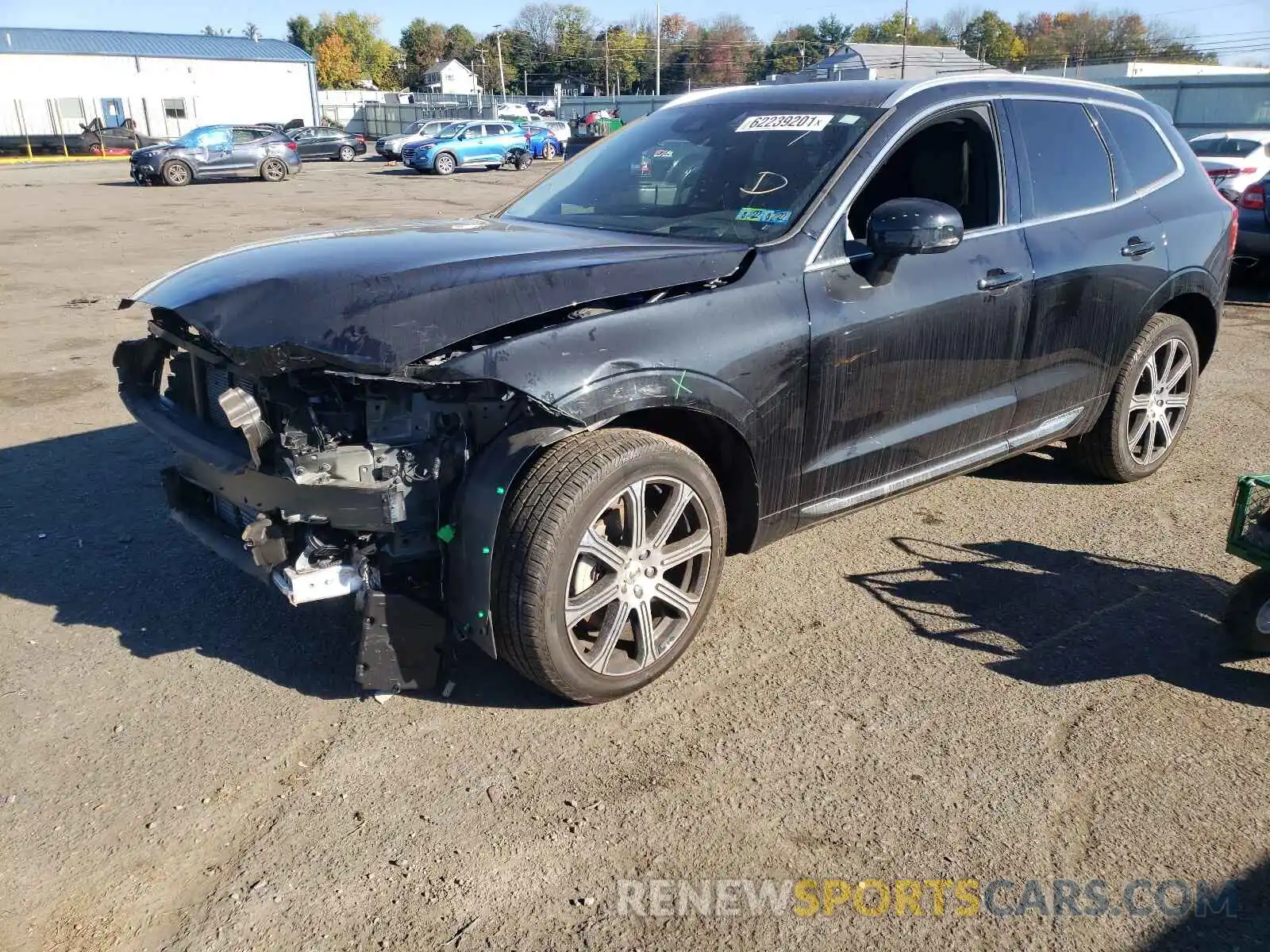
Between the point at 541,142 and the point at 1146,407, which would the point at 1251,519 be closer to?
the point at 1146,407

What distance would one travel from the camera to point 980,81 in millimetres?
→ 4199

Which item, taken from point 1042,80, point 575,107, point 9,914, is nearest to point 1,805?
point 9,914

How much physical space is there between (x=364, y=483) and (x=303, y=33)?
402ft

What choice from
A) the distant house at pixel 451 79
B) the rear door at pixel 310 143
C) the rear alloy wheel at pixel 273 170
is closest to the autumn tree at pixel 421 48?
the distant house at pixel 451 79

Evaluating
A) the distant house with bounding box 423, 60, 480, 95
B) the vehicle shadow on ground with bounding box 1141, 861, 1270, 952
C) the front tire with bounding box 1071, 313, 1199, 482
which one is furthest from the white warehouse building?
the vehicle shadow on ground with bounding box 1141, 861, 1270, 952

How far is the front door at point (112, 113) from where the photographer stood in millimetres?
49094

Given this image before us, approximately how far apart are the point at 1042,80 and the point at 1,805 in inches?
190

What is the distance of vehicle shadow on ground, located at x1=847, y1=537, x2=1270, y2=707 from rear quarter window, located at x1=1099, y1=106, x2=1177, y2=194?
6.03 feet

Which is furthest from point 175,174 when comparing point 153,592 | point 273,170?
point 153,592

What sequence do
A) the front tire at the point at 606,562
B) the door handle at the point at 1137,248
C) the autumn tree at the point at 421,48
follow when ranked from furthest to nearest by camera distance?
the autumn tree at the point at 421,48
the door handle at the point at 1137,248
the front tire at the point at 606,562

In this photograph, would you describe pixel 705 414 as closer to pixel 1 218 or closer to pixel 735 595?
pixel 735 595

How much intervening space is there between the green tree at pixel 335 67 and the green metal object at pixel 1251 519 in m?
105

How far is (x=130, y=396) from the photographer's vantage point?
3805 millimetres

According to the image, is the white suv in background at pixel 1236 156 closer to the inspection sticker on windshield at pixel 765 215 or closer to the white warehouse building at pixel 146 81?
the inspection sticker on windshield at pixel 765 215
